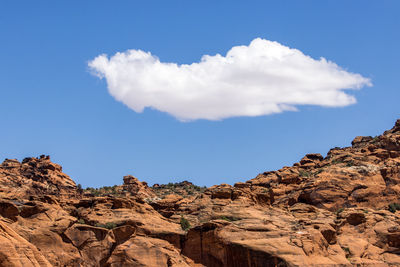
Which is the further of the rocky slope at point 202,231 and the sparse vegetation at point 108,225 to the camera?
the sparse vegetation at point 108,225

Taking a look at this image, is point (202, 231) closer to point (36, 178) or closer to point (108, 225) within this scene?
point (108, 225)

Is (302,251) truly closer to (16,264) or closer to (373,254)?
(373,254)

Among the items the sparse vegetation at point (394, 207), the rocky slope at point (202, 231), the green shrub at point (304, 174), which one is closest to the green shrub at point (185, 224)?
the rocky slope at point (202, 231)

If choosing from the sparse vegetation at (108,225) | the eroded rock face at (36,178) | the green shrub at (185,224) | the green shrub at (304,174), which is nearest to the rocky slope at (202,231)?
the green shrub at (185,224)

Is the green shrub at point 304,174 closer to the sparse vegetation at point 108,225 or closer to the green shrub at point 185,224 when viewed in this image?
the green shrub at point 185,224

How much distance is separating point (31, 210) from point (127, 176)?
53218 millimetres

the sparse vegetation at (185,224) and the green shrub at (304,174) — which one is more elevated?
the green shrub at (304,174)

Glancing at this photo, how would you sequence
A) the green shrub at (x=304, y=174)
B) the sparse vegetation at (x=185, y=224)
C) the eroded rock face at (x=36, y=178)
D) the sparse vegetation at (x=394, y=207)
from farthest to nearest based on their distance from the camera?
the green shrub at (x=304, y=174)
the eroded rock face at (x=36, y=178)
the sparse vegetation at (x=394, y=207)
the sparse vegetation at (x=185, y=224)

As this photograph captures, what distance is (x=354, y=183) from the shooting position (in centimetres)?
7300

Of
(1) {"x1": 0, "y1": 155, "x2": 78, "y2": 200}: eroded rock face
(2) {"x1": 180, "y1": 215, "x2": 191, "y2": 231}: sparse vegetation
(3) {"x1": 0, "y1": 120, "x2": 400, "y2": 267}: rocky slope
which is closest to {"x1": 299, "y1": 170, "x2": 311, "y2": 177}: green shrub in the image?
(3) {"x1": 0, "y1": 120, "x2": 400, "y2": 267}: rocky slope

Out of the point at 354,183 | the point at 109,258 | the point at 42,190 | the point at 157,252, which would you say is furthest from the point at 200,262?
the point at 42,190

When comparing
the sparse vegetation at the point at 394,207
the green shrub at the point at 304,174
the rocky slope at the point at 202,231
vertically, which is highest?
the green shrub at the point at 304,174

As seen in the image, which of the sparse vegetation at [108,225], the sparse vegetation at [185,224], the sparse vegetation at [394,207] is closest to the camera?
the sparse vegetation at [108,225]

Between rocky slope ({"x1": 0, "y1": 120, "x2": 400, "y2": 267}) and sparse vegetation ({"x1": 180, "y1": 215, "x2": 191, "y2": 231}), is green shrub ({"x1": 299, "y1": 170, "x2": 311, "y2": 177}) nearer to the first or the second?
rocky slope ({"x1": 0, "y1": 120, "x2": 400, "y2": 267})
